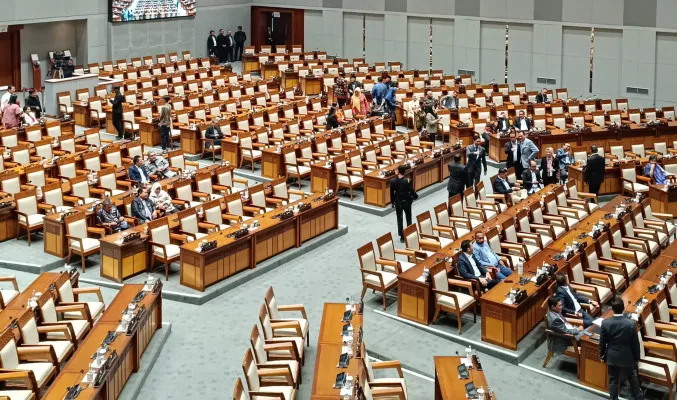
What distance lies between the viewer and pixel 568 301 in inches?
476

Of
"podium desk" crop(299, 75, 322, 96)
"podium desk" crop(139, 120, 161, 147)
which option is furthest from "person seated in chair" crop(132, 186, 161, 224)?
"podium desk" crop(299, 75, 322, 96)

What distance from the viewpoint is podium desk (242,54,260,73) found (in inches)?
1276

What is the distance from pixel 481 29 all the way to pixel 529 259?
18755mm

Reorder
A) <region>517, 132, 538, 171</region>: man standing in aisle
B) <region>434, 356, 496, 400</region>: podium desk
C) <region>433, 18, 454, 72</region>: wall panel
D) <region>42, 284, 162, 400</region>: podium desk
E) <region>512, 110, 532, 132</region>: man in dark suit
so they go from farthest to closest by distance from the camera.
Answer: <region>433, 18, 454, 72</region>: wall panel
<region>512, 110, 532, 132</region>: man in dark suit
<region>517, 132, 538, 171</region>: man standing in aisle
<region>434, 356, 496, 400</region>: podium desk
<region>42, 284, 162, 400</region>: podium desk

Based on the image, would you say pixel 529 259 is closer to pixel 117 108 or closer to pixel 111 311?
pixel 111 311

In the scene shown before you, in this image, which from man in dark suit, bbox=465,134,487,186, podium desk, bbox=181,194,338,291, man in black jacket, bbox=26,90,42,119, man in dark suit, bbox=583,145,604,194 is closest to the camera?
podium desk, bbox=181,194,338,291

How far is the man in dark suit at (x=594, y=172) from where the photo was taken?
59.4 feet

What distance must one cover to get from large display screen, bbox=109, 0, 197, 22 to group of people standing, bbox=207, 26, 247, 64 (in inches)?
56.8

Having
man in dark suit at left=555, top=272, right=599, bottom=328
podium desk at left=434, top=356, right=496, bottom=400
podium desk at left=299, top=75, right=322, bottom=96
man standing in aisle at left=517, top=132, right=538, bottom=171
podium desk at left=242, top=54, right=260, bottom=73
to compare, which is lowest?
podium desk at left=434, top=356, right=496, bottom=400

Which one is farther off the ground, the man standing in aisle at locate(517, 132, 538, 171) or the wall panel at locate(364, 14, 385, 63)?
the wall panel at locate(364, 14, 385, 63)

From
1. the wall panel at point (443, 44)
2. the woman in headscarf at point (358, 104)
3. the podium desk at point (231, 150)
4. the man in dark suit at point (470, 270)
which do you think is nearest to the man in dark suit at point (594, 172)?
the man in dark suit at point (470, 270)

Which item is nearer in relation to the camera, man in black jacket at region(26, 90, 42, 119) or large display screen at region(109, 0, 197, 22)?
man in black jacket at region(26, 90, 42, 119)

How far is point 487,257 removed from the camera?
44.5 ft

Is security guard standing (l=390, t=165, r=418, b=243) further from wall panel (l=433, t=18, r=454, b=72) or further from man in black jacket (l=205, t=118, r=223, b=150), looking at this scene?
wall panel (l=433, t=18, r=454, b=72)
